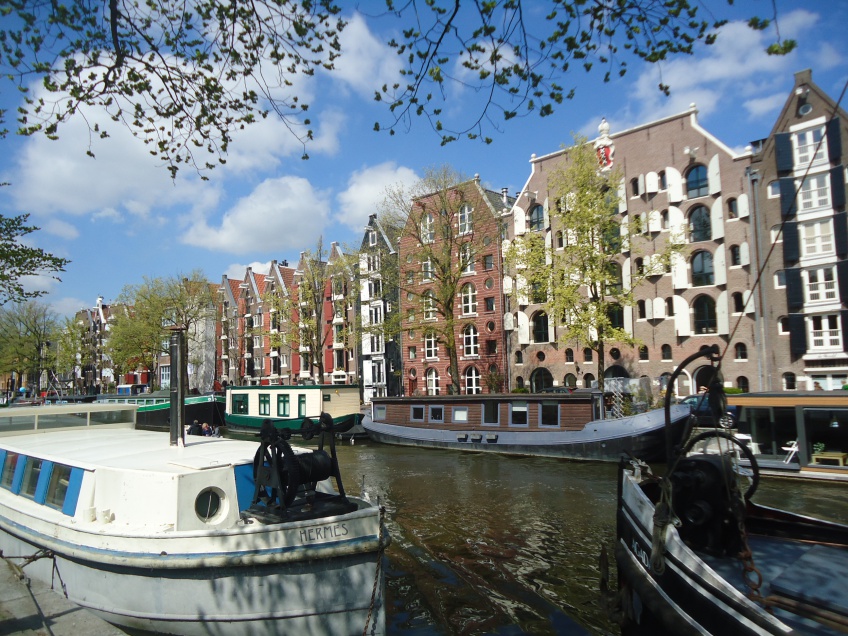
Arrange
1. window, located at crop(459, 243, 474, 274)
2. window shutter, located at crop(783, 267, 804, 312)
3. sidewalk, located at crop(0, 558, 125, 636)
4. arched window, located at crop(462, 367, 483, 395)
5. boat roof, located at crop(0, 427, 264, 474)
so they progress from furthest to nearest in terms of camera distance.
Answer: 1. arched window, located at crop(462, 367, 483, 395)
2. window, located at crop(459, 243, 474, 274)
3. window shutter, located at crop(783, 267, 804, 312)
4. boat roof, located at crop(0, 427, 264, 474)
5. sidewalk, located at crop(0, 558, 125, 636)

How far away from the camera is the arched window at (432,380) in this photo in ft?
145

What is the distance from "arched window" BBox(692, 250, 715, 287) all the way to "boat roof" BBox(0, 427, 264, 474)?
94.9 feet

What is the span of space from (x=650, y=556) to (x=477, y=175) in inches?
1328

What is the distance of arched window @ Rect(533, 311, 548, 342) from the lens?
38406mm

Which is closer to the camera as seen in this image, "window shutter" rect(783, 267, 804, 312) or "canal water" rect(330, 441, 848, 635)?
"canal water" rect(330, 441, 848, 635)

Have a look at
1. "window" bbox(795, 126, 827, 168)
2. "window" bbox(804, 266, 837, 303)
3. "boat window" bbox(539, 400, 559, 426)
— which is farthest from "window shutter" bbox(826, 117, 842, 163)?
"boat window" bbox(539, 400, 559, 426)

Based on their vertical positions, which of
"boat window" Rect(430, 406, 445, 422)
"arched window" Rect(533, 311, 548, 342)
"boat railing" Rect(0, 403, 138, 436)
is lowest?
"boat window" Rect(430, 406, 445, 422)

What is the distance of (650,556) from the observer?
7.36 metres

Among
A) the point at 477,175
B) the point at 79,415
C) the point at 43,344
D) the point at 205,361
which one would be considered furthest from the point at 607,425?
the point at 43,344

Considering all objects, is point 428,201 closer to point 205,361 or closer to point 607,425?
point 607,425

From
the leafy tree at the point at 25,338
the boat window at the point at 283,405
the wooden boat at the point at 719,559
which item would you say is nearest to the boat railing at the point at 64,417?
the wooden boat at the point at 719,559

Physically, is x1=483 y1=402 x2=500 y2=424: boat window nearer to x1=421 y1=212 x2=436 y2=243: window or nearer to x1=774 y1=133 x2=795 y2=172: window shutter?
x1=421 y1=212 x2=436 y2=243: window

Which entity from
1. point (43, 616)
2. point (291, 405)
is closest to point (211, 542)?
point (43, 616)

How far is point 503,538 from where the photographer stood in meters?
12.8
